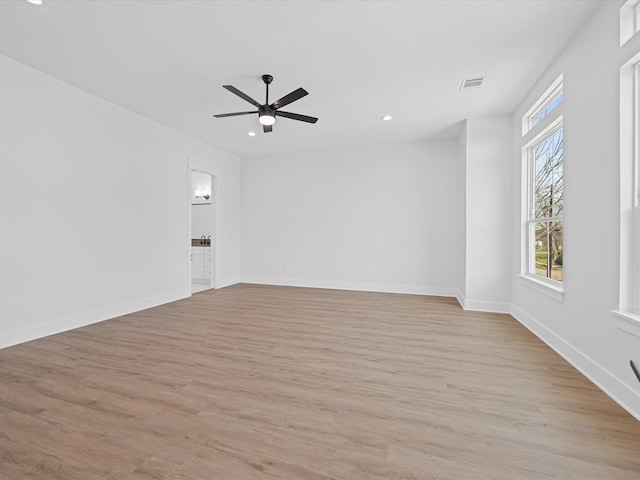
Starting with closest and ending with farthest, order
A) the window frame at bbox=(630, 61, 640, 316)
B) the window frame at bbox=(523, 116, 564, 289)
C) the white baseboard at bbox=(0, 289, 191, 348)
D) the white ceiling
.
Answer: the window frame at bbox=(630, 61, 640, 316)
the white ceiling
the white baseboard at bbox=(0, 289, 191, 348)
the window frame at bbox=(523, 116, 564, 289)

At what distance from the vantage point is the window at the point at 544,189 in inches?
126

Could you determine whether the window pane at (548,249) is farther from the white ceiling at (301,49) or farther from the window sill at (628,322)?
the white ceiling at (301,49)

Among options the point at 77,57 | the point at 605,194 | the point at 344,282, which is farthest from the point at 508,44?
the point at 344,282

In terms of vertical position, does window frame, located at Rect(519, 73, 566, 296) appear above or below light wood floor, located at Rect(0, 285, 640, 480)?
above

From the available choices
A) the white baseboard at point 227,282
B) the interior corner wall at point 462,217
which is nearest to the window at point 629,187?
the interior corner wall at point 462,217

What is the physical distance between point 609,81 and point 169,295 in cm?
589

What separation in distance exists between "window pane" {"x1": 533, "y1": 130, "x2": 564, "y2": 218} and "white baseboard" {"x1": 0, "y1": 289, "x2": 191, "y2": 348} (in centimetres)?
559

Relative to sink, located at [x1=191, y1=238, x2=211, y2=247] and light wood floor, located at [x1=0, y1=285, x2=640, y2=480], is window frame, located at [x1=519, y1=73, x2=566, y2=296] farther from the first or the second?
sink, located at [x1=191, y1=238, x2=211, y2=247]

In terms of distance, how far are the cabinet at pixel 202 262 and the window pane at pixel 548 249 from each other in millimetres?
6102

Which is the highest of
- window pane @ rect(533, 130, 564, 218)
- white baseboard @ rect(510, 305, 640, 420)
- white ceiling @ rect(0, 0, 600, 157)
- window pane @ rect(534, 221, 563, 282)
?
white ceiling @ rect(0, 0, 600, 157)

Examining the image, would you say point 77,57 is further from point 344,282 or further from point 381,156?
point 344,282

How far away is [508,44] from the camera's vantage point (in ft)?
9.12

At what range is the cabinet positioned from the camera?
686 cm

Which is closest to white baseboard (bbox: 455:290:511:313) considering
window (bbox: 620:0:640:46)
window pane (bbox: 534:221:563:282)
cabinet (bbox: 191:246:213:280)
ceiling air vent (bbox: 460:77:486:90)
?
window pane (bbox: 534:221:563:282)
